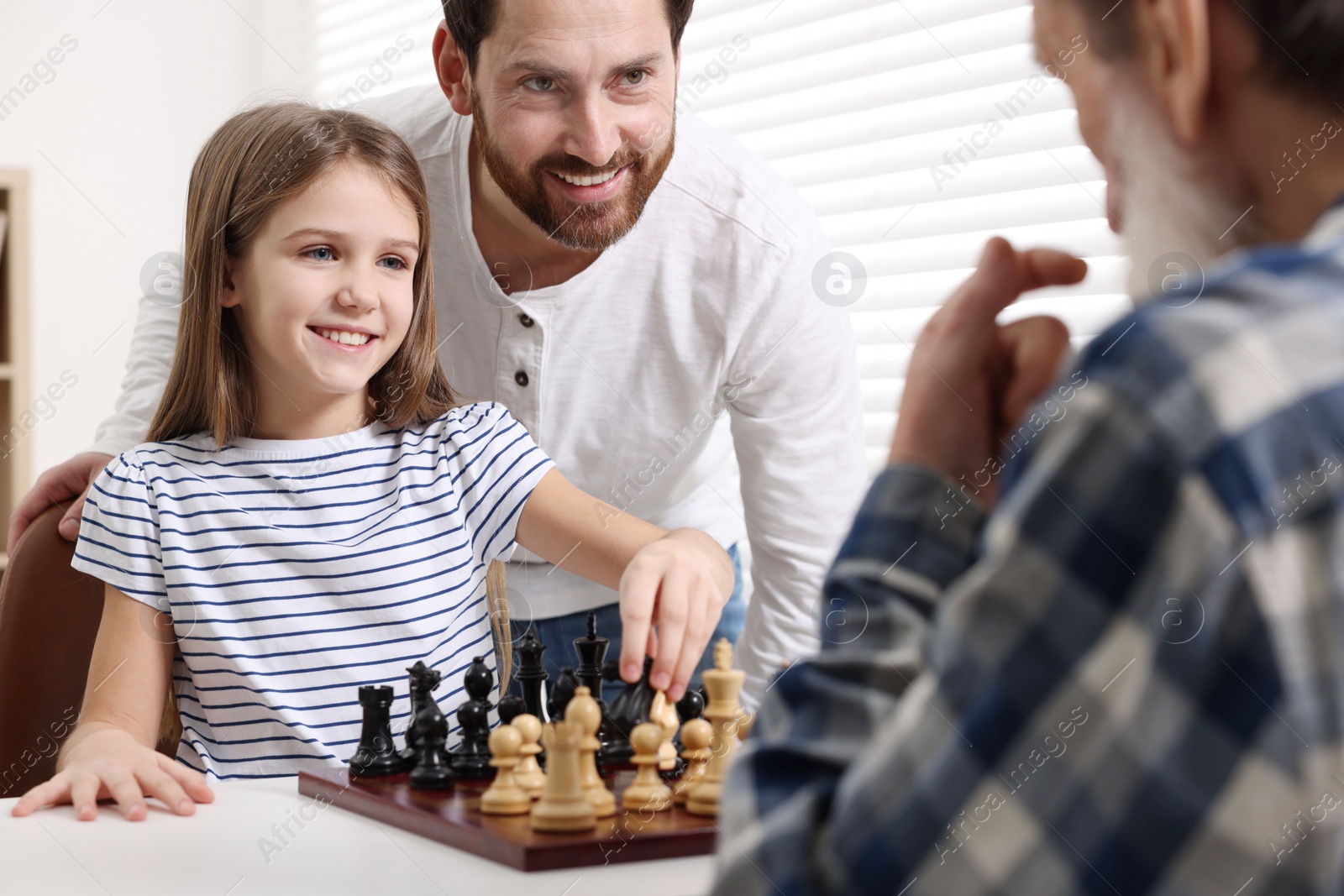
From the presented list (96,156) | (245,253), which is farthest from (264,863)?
(96,156)

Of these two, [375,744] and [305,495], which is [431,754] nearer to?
[375,744]

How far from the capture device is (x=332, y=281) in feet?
4.84

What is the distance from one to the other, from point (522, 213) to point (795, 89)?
84 centimetres

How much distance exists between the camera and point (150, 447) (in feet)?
5.03

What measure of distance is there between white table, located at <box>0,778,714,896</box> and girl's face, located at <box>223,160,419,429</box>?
0.66 metres

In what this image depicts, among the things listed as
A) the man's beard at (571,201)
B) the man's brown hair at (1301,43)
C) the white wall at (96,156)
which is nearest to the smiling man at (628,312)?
the man's beard at (571,201)

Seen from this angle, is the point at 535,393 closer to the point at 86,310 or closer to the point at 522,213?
the point at 522,213

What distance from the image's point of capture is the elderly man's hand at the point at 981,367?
1.76 feet

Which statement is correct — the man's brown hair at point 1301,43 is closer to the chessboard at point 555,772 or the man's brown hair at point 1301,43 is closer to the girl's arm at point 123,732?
the chessboard at point 555,772

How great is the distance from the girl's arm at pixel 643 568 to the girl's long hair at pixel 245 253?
128 millimetres

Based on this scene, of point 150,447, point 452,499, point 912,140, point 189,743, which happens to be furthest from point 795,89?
point 189,743

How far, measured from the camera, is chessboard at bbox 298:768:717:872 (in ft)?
2.55

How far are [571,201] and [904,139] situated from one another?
2.55 ft


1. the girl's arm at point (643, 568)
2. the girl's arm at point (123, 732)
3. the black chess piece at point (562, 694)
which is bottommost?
the girl's arm at point (123, 732)
